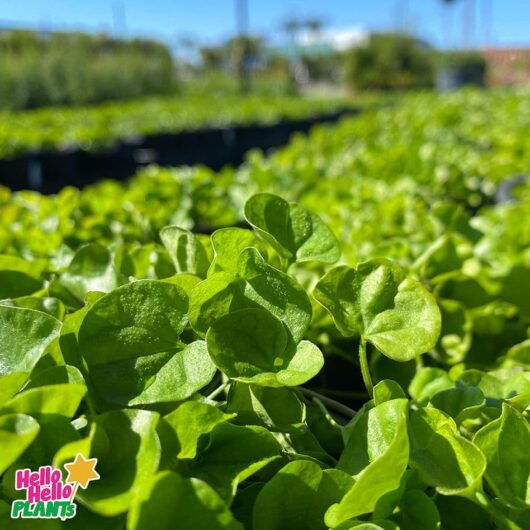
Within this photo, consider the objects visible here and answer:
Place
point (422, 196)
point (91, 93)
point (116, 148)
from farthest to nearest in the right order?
point (91, 93) → point (116, 148) → point (422, 196)

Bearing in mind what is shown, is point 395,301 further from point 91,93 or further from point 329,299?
point 91,93

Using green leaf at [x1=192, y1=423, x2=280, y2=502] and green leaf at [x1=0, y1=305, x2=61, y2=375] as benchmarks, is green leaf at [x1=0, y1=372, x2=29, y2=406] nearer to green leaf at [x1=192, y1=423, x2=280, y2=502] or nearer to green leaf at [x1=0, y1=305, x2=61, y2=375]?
green leaf at [x1=0, y1=305, x2=61, y2=375]

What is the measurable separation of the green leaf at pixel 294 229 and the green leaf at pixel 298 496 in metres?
0.30

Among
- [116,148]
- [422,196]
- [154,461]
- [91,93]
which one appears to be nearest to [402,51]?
[91,93]

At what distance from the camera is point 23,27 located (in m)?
26.0

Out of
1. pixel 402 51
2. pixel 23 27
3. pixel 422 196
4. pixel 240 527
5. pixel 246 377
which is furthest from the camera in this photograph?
pixel 402 51

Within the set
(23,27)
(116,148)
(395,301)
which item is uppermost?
(23,27)

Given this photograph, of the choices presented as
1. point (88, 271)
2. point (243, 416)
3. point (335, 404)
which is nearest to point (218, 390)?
point (243, 416)

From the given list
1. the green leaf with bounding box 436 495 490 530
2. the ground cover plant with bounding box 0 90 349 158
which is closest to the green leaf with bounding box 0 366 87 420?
the green leaf with bounding box 436 495 490 530

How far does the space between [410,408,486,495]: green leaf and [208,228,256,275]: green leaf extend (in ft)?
0.80

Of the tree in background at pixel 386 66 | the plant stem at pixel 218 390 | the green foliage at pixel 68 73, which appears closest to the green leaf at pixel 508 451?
the plant stem at pixel 218 390

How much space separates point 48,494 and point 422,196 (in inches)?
68.7

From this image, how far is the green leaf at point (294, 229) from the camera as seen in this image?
0.77m

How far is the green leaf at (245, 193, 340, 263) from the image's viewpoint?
77 cm
